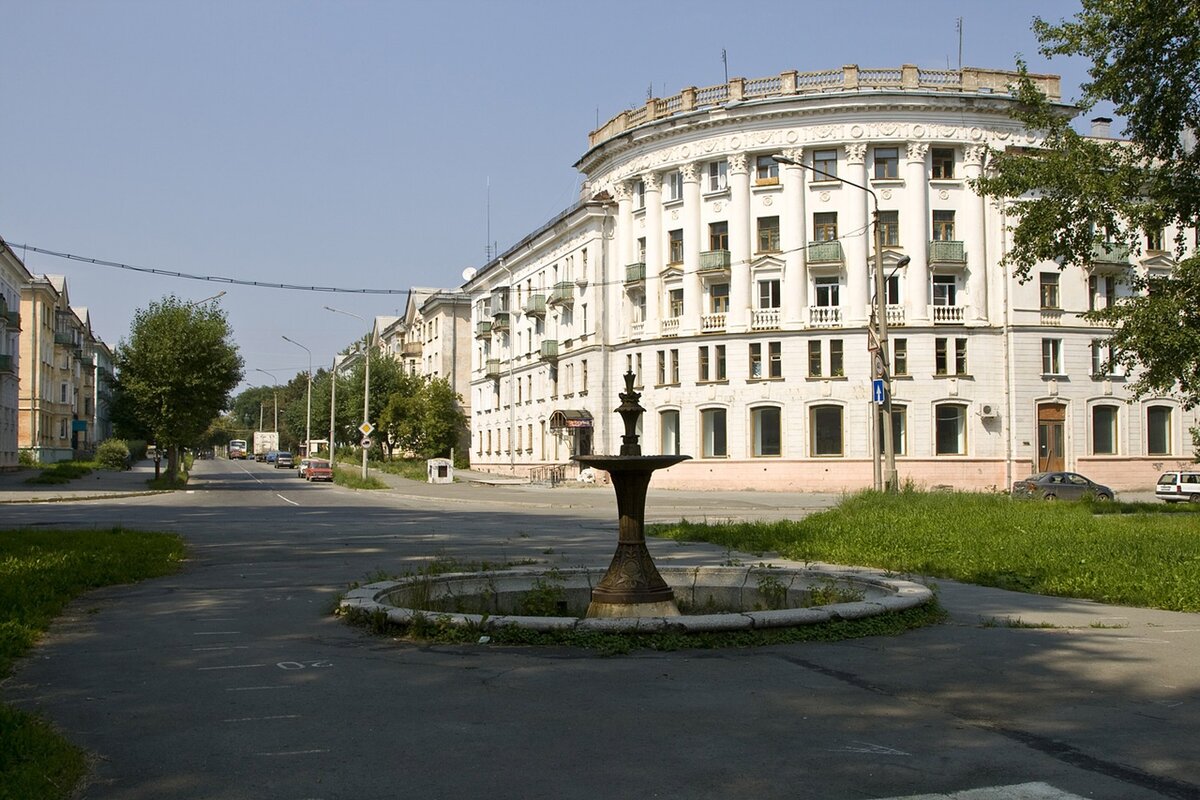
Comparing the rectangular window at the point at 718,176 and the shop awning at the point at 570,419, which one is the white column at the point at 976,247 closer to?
the rectangular window at the point at 718,176

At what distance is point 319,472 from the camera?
6175 cm

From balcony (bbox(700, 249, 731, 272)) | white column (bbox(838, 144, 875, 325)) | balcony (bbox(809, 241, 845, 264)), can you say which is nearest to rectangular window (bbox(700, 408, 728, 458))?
balcony (bbox(700, 249, 731, 272))

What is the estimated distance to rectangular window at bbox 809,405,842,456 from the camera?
47.4 meters

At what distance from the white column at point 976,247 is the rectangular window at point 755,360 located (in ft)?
30.8

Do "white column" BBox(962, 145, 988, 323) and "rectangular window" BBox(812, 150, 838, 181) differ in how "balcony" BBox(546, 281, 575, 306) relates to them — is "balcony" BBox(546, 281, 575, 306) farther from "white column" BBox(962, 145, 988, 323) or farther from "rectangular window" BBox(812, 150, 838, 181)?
"white column" BBox(962, 145, 988, 323)

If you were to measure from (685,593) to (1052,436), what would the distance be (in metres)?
40.7

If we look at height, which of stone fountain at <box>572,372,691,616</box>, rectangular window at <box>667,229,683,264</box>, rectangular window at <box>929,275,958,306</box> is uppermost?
rectangular window at <box>667,229,683,264</box>

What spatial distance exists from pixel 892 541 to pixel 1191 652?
7996 millimetres

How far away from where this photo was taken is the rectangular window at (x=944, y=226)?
159 ft

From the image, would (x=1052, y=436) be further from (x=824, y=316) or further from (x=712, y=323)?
(x=712, y=323)

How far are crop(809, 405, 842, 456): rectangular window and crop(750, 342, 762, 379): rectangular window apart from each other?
3017 millimetres

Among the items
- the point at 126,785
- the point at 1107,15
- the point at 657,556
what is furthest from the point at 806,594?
the point at 1107,15

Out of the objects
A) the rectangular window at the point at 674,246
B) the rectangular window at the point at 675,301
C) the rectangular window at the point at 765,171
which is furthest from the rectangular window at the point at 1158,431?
the rectangular window at the point at 674,246

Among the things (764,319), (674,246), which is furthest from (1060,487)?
(674,246)
